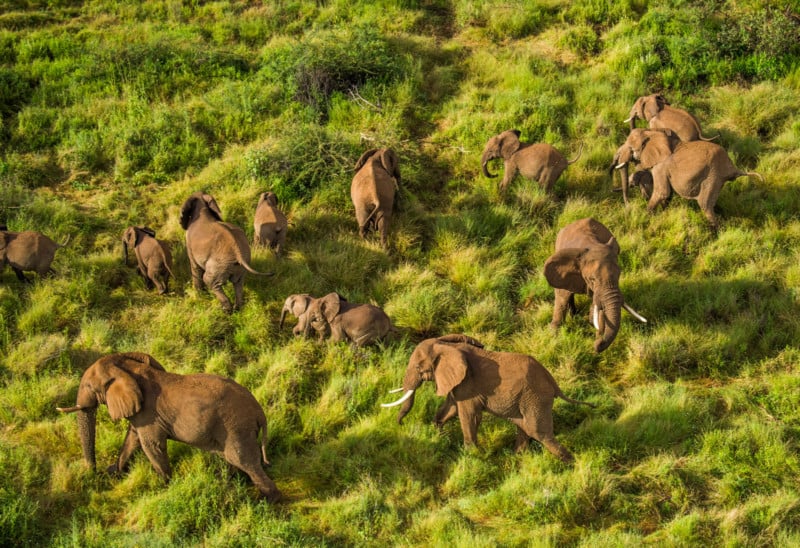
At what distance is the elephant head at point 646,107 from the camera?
1274 centimetres

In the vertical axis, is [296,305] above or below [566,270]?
below

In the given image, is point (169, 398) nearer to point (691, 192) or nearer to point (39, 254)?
point (39, 254)

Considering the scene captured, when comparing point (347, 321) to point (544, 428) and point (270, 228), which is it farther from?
point (544, 428)

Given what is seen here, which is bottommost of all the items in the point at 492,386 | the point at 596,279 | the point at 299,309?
the point at 299,309

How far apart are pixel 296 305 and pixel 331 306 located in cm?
50

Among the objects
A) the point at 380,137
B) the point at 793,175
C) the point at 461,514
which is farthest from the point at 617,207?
the point at 461,514

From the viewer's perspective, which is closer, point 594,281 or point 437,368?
point 437,368

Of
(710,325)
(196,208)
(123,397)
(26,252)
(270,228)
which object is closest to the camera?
(123,397)

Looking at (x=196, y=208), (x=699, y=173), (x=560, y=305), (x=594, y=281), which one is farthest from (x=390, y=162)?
(x=699, y=173)

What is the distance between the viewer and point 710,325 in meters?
9.69

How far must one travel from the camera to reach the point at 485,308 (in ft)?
32.0

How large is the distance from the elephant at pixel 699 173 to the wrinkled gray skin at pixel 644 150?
142mm

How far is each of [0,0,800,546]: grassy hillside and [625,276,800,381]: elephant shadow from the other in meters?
0.03

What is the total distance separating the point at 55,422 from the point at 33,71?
8836mm
